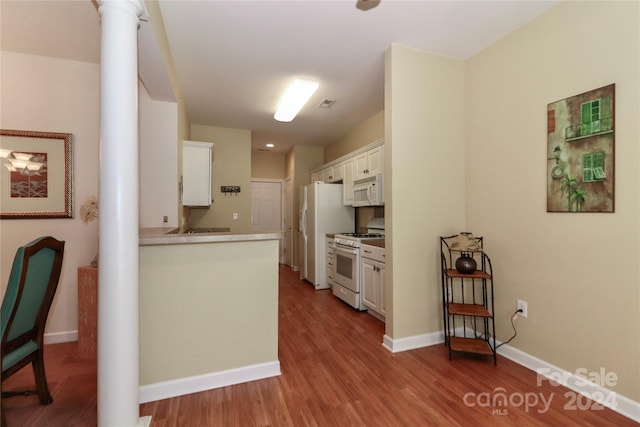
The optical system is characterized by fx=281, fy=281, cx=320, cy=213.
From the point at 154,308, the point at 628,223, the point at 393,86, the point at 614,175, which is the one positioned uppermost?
the point at 393,86

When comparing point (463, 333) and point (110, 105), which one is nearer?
point (110, 105)

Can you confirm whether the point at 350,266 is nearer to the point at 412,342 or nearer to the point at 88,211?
the point at 412,342

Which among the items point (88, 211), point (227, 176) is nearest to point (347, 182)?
point (227, 176)

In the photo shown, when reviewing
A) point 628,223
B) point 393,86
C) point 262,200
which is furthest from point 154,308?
point 262,200

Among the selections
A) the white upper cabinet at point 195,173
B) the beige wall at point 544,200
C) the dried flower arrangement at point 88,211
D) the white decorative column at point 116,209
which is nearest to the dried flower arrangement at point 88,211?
the dried flower arrangement at point 88,211

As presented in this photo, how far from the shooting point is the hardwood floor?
1634 millimetres

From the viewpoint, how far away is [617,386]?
1.72 m

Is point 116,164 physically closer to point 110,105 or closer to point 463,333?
point 110,105

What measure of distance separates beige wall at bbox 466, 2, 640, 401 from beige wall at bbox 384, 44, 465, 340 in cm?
17

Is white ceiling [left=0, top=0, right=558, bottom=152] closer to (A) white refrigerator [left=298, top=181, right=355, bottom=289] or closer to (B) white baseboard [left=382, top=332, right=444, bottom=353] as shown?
(A) white refrigerator [left=298, top=181, right=355, bottom=289]

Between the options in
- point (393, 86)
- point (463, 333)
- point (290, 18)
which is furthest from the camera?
point (463, 333)

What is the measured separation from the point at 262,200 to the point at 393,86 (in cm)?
461

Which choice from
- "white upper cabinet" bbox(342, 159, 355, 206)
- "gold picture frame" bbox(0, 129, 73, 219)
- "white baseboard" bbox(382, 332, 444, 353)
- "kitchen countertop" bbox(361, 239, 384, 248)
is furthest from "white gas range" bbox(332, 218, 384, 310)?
"gold picture frame" bbox(0, 129, 73, 219)

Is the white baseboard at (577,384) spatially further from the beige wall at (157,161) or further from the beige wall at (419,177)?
the beige wall at (157,161)
